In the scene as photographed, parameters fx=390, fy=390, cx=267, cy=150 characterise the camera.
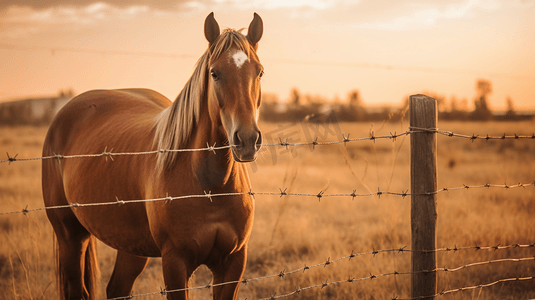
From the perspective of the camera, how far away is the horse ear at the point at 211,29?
2430mm

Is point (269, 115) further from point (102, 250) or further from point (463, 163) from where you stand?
point (102, 250)

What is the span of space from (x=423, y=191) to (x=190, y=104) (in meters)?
1.59

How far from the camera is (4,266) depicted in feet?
15.0

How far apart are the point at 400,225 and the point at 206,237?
14.8 ft

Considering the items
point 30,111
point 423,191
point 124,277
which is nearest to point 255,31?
point 423,191

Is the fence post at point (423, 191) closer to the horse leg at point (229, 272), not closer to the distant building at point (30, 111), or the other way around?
the horse leg at point (229, 272)

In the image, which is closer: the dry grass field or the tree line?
the dry grass field

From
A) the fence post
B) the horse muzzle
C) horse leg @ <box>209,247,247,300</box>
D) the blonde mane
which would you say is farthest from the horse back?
the fence post

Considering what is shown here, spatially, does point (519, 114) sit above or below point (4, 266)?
above

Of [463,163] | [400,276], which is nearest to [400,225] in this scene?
[400,276]

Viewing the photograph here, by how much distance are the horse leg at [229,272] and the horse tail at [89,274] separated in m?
1.62

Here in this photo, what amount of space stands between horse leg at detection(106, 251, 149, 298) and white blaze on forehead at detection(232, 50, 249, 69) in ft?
7.34

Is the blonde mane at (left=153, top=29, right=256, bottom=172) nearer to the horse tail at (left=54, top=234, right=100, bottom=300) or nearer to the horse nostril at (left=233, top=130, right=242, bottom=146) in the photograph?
the horse nostril at (left=233, top=130, right=242, bottom=146)

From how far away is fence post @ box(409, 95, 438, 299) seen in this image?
2.46 meters
